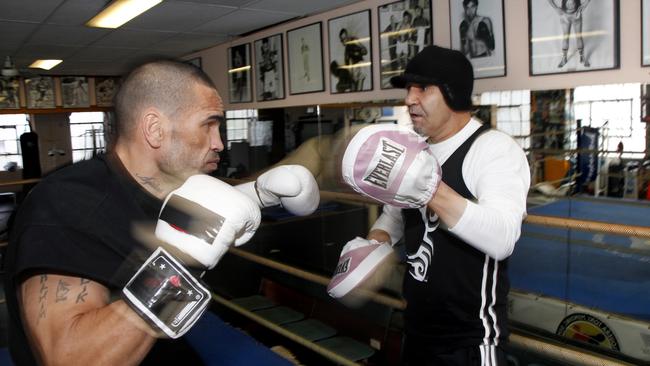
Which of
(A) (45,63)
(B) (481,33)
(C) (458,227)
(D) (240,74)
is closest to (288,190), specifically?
(C) (458,227)

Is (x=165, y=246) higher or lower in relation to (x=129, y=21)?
lower

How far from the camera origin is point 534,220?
1.40m

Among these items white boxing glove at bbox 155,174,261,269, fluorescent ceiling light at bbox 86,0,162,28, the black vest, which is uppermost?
fluorescent ceiling light at bbox 86,0,162,28

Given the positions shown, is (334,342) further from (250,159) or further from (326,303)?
(250,159)

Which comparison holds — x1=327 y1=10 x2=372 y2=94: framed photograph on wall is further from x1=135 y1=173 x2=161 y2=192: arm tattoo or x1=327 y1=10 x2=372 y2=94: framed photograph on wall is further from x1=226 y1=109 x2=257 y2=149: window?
x1=135 y1=173 x2=161 y2=192: arm tattoo

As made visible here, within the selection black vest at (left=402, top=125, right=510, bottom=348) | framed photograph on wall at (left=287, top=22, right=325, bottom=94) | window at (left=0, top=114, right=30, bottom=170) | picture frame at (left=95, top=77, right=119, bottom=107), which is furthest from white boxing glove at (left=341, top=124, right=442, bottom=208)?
window at (left=0, top=114, right=30, bottom=170)

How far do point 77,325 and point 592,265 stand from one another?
12.3 ft

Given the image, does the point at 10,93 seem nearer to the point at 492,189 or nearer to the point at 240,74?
the point at 240,74

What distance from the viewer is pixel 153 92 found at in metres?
1.06

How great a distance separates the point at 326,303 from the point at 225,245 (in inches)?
129

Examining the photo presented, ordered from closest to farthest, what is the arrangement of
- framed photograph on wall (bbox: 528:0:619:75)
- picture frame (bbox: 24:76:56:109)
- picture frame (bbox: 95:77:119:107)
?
framed photograph on wall (bbox: 528:0:619:75) → picture frame (bbox: 24:76:56:109) → picture frame (bbox: 95:77:119:107)

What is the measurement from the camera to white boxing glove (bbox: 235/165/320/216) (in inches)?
52.5

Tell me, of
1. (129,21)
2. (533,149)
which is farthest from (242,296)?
(533,149)

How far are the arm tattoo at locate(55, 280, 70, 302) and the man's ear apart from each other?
13.5 inches
